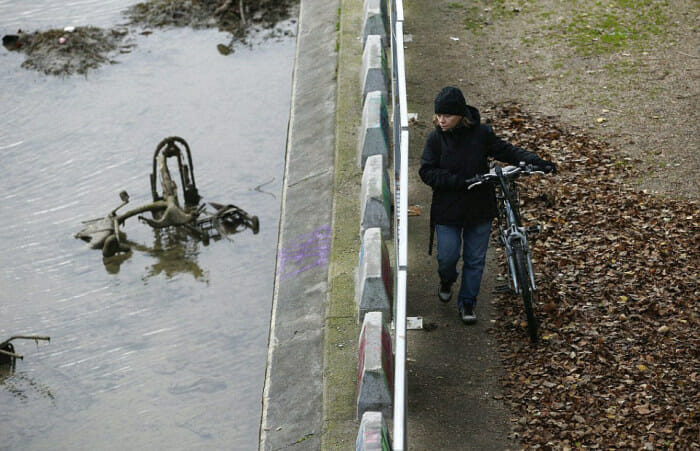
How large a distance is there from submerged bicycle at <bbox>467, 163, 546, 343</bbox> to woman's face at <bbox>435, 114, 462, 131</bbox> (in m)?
0.44

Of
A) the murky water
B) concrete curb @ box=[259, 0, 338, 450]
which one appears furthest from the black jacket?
the murky water

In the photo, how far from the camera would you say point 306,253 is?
9594 millimetres

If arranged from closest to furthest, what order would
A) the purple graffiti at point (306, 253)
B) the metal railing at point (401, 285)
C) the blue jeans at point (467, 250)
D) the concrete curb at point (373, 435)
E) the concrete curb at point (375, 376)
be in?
the metal railing at point (401, 285), the concrete curb at point (373, 435), the concrete curb at point (375, 376), the blue jeans at point (467, 250), the purple graffiti at point (306, 253)

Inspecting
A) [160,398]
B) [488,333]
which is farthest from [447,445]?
[160,398]

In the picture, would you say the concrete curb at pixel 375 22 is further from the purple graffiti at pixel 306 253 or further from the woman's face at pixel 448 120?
the woman's face at pixel 448 120

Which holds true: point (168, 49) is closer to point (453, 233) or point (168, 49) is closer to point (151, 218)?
point (151, 218)

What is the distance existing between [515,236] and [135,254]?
744 centimetres

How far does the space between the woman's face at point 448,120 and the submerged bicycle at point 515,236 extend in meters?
0.44

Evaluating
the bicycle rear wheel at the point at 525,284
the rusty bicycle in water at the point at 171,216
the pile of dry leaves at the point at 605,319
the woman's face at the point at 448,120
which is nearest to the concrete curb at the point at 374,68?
the pile of dry leaves at the point at 605,319

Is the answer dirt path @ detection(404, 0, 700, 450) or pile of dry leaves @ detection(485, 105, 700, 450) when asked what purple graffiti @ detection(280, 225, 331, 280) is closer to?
dirt path @ detection(404, 0, 700, 450)

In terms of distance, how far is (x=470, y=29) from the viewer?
13.4 m

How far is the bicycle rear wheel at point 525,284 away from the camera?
718 centimetres

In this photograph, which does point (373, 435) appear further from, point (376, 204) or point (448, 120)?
point (376, 204)

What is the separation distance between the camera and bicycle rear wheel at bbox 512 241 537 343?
23.6 ft
